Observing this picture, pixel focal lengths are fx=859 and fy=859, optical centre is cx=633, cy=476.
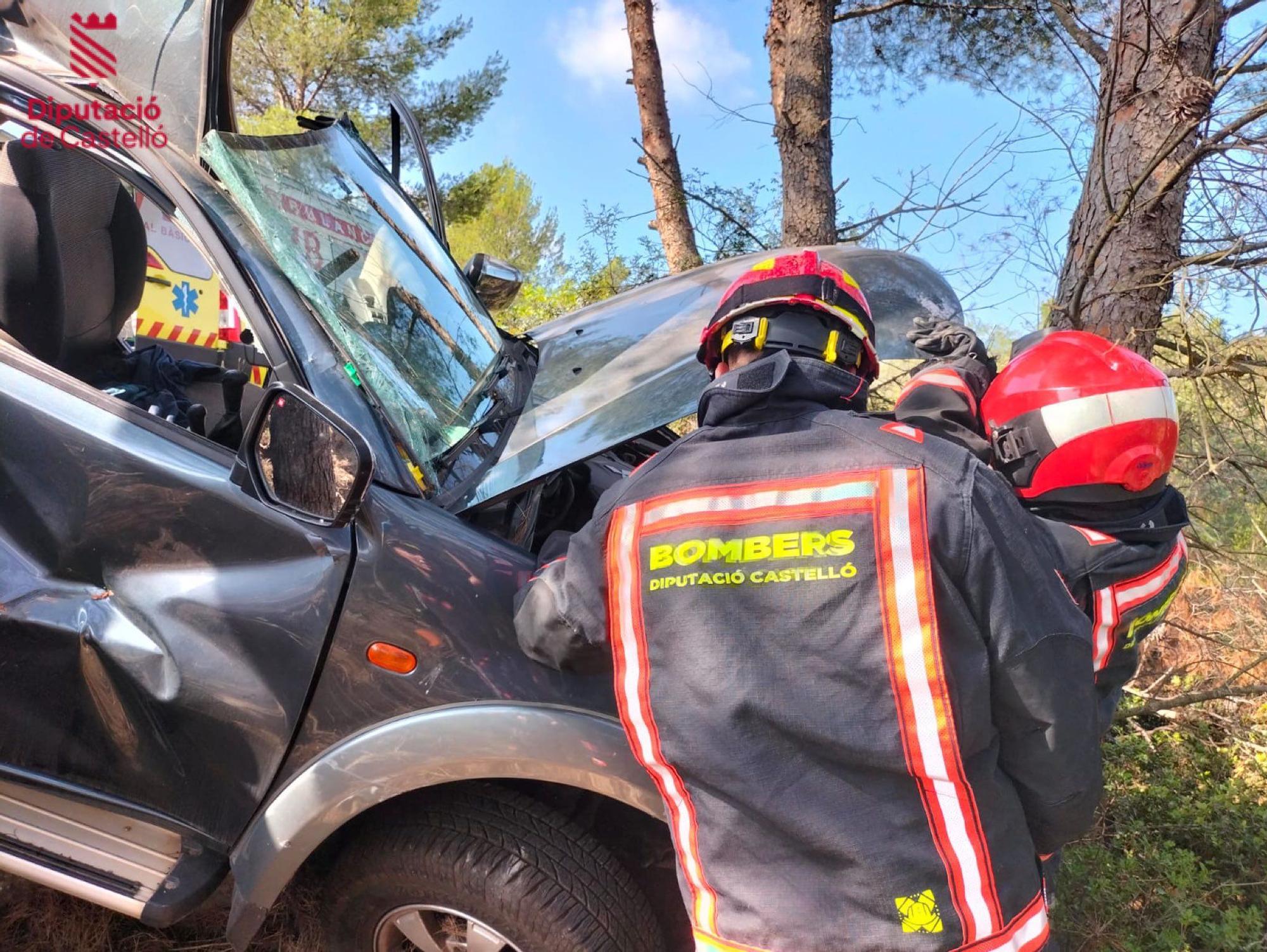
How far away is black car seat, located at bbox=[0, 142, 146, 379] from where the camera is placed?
7.11 feet

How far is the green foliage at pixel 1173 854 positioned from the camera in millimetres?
2410

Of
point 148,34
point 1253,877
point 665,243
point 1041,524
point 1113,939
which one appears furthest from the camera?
point 665,243

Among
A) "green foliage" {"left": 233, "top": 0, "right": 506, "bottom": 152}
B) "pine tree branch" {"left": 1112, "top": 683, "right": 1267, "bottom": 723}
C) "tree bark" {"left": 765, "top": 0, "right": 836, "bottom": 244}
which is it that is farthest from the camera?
"green foliage" {"left": 233, "top": 0, "right": 506, "bottom": 152}

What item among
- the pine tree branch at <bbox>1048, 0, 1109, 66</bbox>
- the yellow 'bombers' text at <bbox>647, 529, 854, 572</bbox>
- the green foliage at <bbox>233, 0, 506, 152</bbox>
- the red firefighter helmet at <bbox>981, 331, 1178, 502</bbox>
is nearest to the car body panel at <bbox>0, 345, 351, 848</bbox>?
the yellow 'bombers' text at <bbox>647, 529, 854, 572</bbox>

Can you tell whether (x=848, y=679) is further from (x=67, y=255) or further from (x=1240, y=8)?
(x=1240, y=8)

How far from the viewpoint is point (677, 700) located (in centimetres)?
137

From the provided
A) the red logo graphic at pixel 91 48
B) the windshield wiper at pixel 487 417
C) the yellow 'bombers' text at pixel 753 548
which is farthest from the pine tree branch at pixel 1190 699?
the red logo graphic at pixel 91 48

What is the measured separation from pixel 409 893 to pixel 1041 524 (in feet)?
4.70

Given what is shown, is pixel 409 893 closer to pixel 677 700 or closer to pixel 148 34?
pixel 677 700

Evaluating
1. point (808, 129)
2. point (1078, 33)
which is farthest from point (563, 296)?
point (1078, 33)

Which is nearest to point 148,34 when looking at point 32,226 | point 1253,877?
point 32,226

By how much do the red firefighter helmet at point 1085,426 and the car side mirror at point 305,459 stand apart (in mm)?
1290

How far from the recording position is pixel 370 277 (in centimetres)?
214

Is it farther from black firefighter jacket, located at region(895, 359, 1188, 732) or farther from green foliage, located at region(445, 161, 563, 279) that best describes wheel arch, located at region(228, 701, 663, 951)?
green foliage, located at region(445, 161, 563, 279)
